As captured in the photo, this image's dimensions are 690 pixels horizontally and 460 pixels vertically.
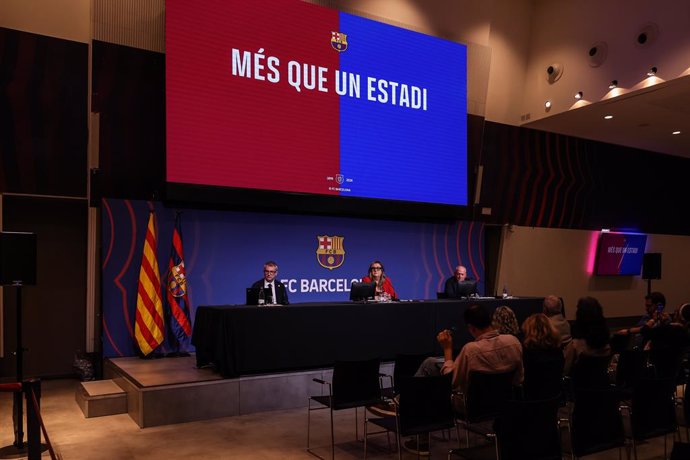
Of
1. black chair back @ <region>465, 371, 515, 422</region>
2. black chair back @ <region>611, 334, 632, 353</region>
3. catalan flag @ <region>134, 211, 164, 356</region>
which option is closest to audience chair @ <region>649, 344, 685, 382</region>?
black chair back @ <region>611, 334, 632, 353</region>

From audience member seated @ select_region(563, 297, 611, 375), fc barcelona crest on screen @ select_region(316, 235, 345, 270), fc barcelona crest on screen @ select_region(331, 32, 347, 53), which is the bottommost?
audience member seated @ select_region(563, 297, 611, 375)

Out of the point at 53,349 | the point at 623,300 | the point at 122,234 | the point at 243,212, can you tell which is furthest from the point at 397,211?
the point at 623,300

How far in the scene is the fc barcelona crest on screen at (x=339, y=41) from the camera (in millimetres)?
8266

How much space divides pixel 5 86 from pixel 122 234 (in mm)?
2183

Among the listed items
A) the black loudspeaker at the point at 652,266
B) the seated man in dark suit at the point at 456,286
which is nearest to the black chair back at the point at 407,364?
the seated man in dark suit at the point at 456,286

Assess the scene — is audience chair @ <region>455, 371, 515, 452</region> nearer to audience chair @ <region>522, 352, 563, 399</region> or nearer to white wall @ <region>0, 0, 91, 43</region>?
audience chair @ <region>522, 352, 563, 399</region>

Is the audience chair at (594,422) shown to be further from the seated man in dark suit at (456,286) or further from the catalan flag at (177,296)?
the catalan flag at (177,296)

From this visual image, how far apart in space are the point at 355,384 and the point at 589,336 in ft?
6.29

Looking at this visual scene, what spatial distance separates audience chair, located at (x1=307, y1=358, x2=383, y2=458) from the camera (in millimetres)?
4246

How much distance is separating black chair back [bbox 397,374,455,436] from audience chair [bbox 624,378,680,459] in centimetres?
111

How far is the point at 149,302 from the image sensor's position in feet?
23.1

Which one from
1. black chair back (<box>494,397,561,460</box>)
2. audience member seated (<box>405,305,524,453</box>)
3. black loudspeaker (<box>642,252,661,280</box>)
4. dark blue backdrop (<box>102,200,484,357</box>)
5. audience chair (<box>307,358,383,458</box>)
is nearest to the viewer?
black chair back (<box>494,397,561,460</box>)

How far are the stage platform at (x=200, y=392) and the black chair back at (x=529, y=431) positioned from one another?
3188 millimetres

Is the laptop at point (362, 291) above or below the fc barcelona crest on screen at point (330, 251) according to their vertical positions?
below
